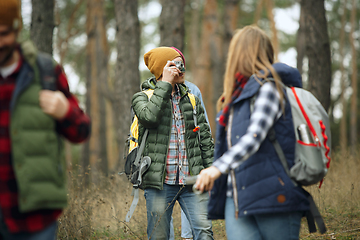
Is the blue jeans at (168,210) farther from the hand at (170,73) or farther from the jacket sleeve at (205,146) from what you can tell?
the hand at (170,73)

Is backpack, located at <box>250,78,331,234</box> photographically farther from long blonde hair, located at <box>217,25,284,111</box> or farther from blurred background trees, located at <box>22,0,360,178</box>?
blurred background trees, located at <box>22,0,360,178</box>

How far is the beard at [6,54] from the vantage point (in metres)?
Result: 1.75

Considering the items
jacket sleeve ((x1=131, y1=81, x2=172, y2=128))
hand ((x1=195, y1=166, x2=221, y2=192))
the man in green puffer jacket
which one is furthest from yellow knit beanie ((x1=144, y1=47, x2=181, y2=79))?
hand ((x1=195, y1=166, x2=221, y2=192))

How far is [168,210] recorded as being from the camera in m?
3.23

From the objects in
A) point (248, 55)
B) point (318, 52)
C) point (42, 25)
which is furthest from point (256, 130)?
point (318, 52)

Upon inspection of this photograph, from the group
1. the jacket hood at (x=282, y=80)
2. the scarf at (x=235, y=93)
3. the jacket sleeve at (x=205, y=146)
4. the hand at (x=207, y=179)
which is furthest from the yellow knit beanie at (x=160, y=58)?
the hand at (x=207, y=179)

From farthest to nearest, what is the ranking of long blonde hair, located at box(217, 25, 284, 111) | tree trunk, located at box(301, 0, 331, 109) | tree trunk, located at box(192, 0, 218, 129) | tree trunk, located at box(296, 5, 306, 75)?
tree trunk, located at box(192, 0, 218, 129) < tree trunk, located at box(296, 5, 306, 75) < tree trunk, located at box(301, 0, 331, 109) < long blonde hair, located at box(217, 25, 284, 111)

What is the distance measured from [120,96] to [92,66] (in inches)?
336

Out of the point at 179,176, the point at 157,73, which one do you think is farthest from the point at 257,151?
the point at 157,73

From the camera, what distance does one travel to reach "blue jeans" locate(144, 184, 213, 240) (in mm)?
3195

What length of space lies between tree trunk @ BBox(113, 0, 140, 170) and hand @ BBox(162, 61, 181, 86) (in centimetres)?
503

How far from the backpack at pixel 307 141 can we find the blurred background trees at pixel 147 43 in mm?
3390

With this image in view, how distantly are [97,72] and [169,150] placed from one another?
12.9 meters

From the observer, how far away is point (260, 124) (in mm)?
2119
